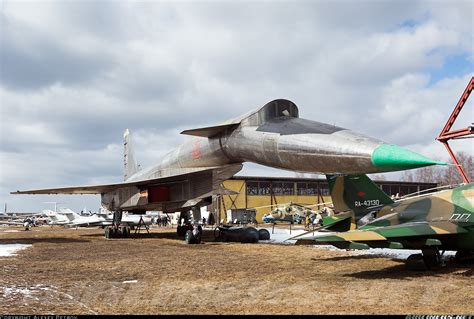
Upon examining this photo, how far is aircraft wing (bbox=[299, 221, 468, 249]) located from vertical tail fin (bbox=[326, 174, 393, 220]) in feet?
10.8

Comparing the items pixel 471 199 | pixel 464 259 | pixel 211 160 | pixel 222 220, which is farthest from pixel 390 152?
pixel 222 220

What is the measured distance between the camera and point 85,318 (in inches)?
205

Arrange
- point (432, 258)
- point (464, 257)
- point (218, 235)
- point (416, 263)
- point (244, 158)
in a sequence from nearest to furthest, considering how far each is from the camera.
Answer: point (432, 258) < point (416, 263) < point (464, 257) < point (244, 158) < point (218, 235)

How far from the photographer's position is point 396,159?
876 centimetres

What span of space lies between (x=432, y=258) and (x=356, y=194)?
13.2 ft

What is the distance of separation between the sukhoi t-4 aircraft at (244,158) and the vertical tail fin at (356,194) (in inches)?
93.4

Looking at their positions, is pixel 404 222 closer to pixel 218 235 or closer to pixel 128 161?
pixel 218 235

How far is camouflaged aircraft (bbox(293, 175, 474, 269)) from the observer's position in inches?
357

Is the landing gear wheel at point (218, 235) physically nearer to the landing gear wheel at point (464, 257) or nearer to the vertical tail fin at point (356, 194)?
the vertical tail fin at point (356, 194)

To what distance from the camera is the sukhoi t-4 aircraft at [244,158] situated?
970cm

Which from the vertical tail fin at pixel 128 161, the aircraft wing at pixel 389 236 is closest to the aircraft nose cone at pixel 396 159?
the aircraft wing at pixel 389 236

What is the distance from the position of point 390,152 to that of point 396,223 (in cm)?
Answer: 317

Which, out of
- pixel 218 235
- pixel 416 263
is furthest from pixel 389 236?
pixel 218 235

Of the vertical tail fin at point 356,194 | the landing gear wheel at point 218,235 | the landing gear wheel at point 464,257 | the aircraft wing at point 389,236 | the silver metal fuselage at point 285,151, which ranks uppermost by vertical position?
the silver metal fuselage at point 285,151
